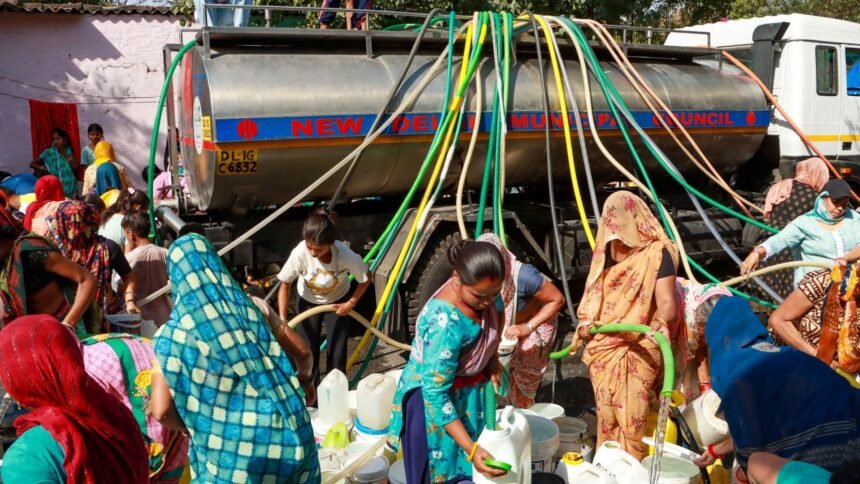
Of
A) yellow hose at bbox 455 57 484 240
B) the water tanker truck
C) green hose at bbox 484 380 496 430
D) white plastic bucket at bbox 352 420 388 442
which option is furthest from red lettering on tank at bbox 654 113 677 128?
green hose at bbox 484 380 496 430

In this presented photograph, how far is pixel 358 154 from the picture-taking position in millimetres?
5199

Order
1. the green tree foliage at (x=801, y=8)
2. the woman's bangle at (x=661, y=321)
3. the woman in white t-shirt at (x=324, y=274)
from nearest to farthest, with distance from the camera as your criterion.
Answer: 1. the woman's bangle at (x=661, y=321)
2. the woman in white t-shirt at (x=324, y=274)
3. the green tree foliage at (x=801, y=8)

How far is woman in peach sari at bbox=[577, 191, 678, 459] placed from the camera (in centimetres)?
330

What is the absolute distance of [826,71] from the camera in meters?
7.57

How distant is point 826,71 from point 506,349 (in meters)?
5.76

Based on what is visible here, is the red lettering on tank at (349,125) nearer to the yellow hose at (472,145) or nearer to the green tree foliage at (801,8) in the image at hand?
the yellow hose at (472,145)

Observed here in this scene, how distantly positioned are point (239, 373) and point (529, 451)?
3.73 feet

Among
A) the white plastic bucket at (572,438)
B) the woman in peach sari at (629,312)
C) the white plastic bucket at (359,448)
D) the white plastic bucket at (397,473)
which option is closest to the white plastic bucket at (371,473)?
the white plastic bucket at (397,473)

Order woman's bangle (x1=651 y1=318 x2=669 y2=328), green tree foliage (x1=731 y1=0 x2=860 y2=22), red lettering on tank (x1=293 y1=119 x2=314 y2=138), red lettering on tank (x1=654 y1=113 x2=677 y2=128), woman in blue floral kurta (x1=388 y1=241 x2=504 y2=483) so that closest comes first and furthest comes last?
woman in blue floral kurta (x1=388 y1=241 x2=504 y2=483), woman's bangle (x1=651 y1=318 x2=669 y2=328), red lettering on tank (x1=293 y1=119 x2=314 y2=138), red lettering on tank (x1=654 y1=113 x2=677 y2=128), green tree foliage (x1=731 y1=0 x2=860 y2=22)

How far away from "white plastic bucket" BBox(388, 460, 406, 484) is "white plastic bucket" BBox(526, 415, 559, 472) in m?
0.51

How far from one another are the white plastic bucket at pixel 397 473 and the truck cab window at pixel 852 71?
6.93m

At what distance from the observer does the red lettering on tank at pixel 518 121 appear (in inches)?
233

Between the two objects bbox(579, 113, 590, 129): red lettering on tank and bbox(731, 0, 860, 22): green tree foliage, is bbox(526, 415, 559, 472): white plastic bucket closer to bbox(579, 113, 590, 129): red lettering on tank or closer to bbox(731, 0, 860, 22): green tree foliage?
bbox(579, 113, 590, 129): red lettering on tank

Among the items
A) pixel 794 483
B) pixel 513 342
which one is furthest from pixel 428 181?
pixel 794 483
